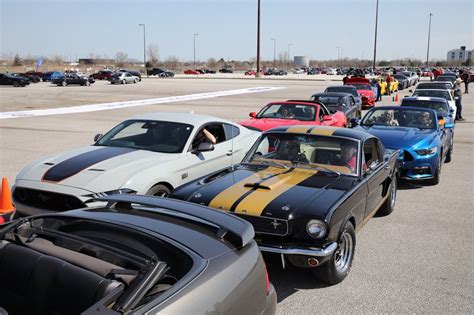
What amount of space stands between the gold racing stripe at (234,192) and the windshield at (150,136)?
1.64 metres

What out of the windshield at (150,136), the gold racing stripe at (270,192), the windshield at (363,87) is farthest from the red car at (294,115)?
the windshield at (363,87)

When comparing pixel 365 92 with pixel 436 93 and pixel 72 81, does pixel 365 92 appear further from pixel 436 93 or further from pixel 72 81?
pixel 72 81

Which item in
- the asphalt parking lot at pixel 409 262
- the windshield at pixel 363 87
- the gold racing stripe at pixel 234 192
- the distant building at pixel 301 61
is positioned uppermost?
the distant building at pixel 301 61

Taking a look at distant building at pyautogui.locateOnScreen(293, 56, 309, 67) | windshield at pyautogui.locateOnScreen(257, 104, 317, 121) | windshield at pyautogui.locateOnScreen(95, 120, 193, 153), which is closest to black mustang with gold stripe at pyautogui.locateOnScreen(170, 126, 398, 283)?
windshield at pyautogui.locateOnScreen(95, 120, 193, 153)

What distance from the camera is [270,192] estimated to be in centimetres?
498

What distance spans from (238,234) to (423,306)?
8.00 feet

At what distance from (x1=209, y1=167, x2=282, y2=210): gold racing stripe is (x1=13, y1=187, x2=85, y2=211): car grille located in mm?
1648

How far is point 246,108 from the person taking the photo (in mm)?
24391

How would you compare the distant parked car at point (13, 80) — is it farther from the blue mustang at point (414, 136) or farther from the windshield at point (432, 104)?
the blue mustang at point (414, 136)

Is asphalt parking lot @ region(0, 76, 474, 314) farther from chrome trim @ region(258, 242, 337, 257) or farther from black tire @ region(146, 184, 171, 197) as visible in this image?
black tire @ region(146, 184, 171, 197)

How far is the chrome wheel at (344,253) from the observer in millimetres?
4801

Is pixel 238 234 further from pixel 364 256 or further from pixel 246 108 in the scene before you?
pixel 246 108

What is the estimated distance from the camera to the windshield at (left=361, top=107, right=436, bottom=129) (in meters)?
10.1

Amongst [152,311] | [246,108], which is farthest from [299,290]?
[246,108]
